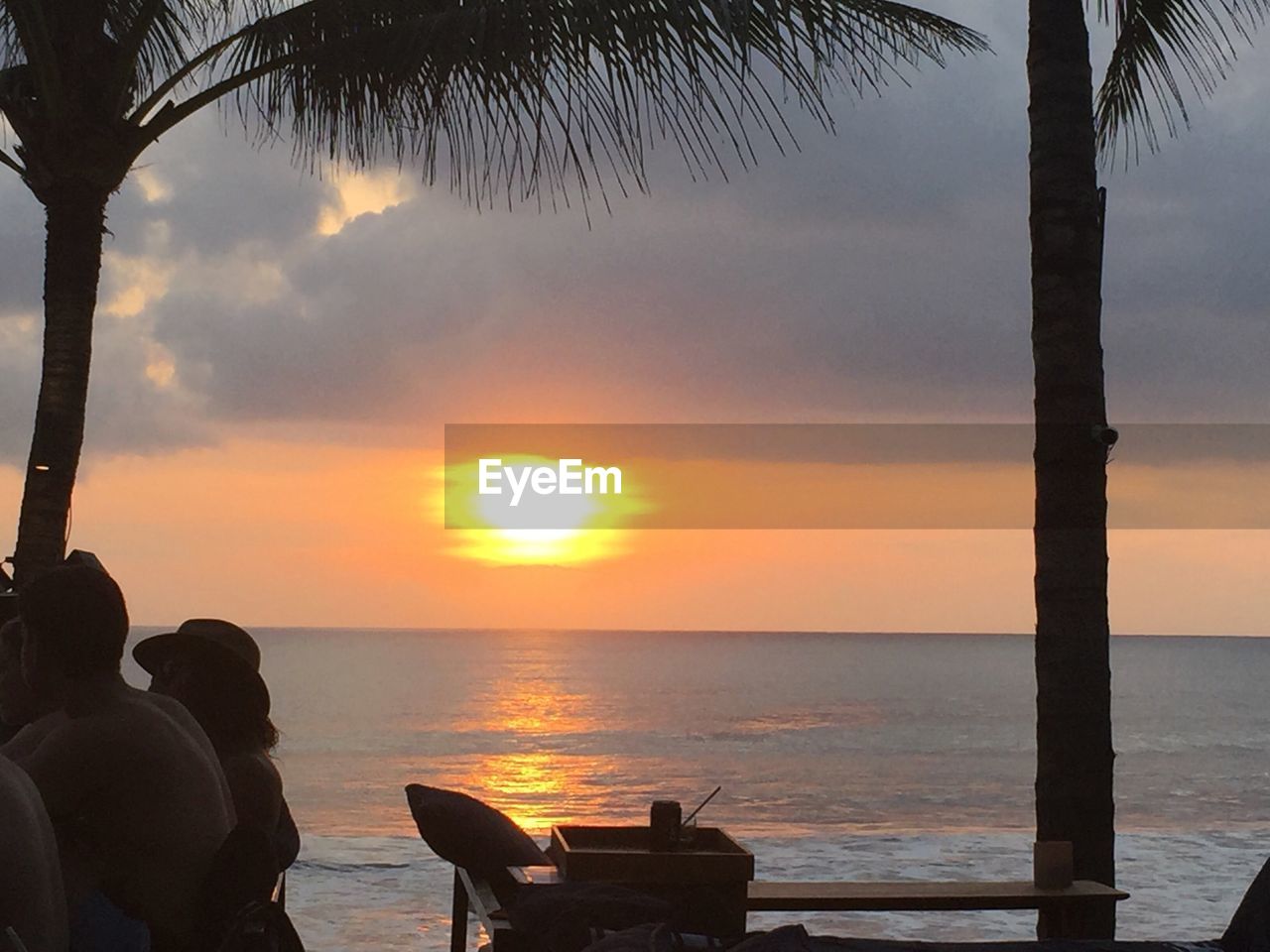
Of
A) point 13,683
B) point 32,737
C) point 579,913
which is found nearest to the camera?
point 32,737

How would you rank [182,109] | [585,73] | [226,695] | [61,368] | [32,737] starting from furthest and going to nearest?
[182,109] → [61,368] → [585,73] → [226,695] → [32,737]

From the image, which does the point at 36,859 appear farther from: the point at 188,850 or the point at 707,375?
the point at 707,375

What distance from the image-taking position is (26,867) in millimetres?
2904

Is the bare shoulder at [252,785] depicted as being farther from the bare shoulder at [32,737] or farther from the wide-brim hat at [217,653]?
the bare shoulder at [32,737]

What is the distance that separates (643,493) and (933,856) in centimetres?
3986

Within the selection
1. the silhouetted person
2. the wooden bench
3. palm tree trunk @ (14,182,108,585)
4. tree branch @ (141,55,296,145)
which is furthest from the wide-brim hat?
tree branch @ (141,55,296,145)

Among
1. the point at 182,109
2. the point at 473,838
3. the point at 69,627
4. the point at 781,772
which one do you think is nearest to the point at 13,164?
the point at 182,109

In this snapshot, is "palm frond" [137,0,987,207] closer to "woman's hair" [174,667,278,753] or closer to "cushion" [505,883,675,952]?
"woman's hair" [174,667,278,753]

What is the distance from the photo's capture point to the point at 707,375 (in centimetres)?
2144

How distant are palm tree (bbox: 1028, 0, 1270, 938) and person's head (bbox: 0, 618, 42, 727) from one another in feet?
12.3

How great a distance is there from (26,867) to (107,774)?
1.76 feet

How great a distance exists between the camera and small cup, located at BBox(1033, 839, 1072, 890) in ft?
17.4

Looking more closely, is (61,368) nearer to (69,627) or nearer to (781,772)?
(69,627)

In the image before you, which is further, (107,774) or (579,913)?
(579,913)
